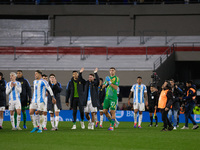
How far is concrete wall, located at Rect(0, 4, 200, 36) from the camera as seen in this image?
3988 centimetres

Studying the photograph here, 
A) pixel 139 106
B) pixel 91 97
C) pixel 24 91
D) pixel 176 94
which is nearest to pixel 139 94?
pixel 139 106

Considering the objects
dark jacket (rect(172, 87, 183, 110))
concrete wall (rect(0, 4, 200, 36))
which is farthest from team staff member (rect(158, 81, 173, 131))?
concrete wall (rect(0, 4, 200, 36))

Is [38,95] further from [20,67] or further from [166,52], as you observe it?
[166,52]

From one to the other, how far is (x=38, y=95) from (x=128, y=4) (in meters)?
26.6

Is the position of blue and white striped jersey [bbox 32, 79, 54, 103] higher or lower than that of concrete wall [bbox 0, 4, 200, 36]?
lower

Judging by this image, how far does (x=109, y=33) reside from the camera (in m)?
41.0

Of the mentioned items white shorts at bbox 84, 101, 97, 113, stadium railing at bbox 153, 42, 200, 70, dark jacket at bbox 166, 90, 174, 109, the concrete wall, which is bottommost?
white shorts at bbox 84, 101, 97, 113

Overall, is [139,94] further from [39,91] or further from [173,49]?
[173,49]

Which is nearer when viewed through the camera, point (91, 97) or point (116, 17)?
point (91, 97)

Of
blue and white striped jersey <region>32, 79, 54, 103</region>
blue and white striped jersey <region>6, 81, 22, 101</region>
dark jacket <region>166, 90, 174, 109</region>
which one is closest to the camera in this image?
blue and white striped jersey <region>32, 79, 54, 103</region>

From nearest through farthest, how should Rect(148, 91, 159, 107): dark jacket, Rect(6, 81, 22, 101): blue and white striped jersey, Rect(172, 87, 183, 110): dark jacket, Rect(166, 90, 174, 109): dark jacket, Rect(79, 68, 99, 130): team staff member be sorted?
Rect(6, 81, 22, 101): blue and white striped jersey < Rect(166, 90, 174, 109): dark jacket < Rect(79, 68, 99, 130): team staff member < Rect(172, 87, 183, 110): dark jacket < Rect(148, 91, 159, 107): dark jacket

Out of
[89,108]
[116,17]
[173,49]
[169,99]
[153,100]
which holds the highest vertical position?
[116,17]

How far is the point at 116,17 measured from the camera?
41.0 m

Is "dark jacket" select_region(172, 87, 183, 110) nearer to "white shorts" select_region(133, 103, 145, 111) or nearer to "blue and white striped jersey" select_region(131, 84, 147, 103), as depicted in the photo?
"white shorts" select_region(133, 103, 145, 111)
